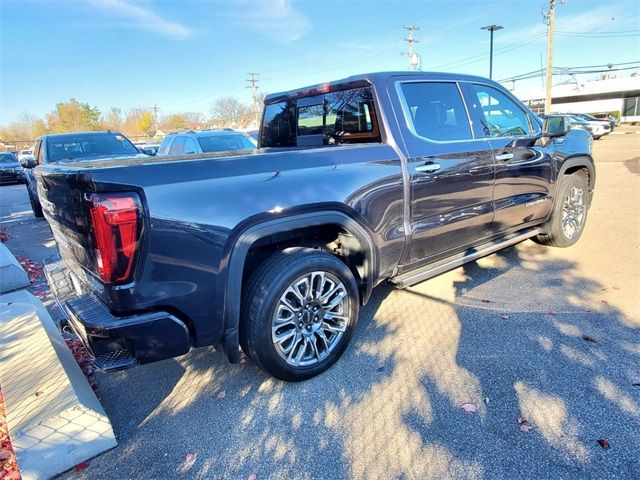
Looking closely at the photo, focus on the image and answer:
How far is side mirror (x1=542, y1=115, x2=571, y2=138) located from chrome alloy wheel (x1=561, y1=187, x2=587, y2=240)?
0.91m

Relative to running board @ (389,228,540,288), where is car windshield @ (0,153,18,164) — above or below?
above

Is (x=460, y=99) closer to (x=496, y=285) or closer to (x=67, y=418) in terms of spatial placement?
(x=496, y=285)

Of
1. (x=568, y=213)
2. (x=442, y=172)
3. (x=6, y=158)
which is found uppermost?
(x=6, y=158)

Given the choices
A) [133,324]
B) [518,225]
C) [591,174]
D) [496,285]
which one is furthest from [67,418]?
[591,174]

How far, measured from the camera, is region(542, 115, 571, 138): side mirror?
4441 mm

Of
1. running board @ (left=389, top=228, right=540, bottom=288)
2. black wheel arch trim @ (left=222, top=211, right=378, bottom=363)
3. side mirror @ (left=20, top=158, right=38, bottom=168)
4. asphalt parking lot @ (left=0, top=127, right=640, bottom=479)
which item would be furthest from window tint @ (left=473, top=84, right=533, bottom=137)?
side mirror @ (left=20, top=158, right=38, bottom=168)

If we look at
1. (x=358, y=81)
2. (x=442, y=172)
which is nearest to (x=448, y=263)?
(x=442, y=172)

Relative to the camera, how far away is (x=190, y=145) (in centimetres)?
912

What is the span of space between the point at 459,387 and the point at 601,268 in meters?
2.91

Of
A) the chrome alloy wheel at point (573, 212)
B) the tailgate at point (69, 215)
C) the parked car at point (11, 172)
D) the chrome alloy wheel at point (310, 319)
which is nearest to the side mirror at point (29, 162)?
the tailgate at point (69, 215)

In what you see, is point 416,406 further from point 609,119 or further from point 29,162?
point 609,119

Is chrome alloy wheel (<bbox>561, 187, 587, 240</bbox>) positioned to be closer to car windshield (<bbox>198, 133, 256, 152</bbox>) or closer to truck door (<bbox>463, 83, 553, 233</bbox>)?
truck door (<bbox>463, 83, 553, 233</bbox>)

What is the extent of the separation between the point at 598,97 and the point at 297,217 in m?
69.1

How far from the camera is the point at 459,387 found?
2.65 meters
